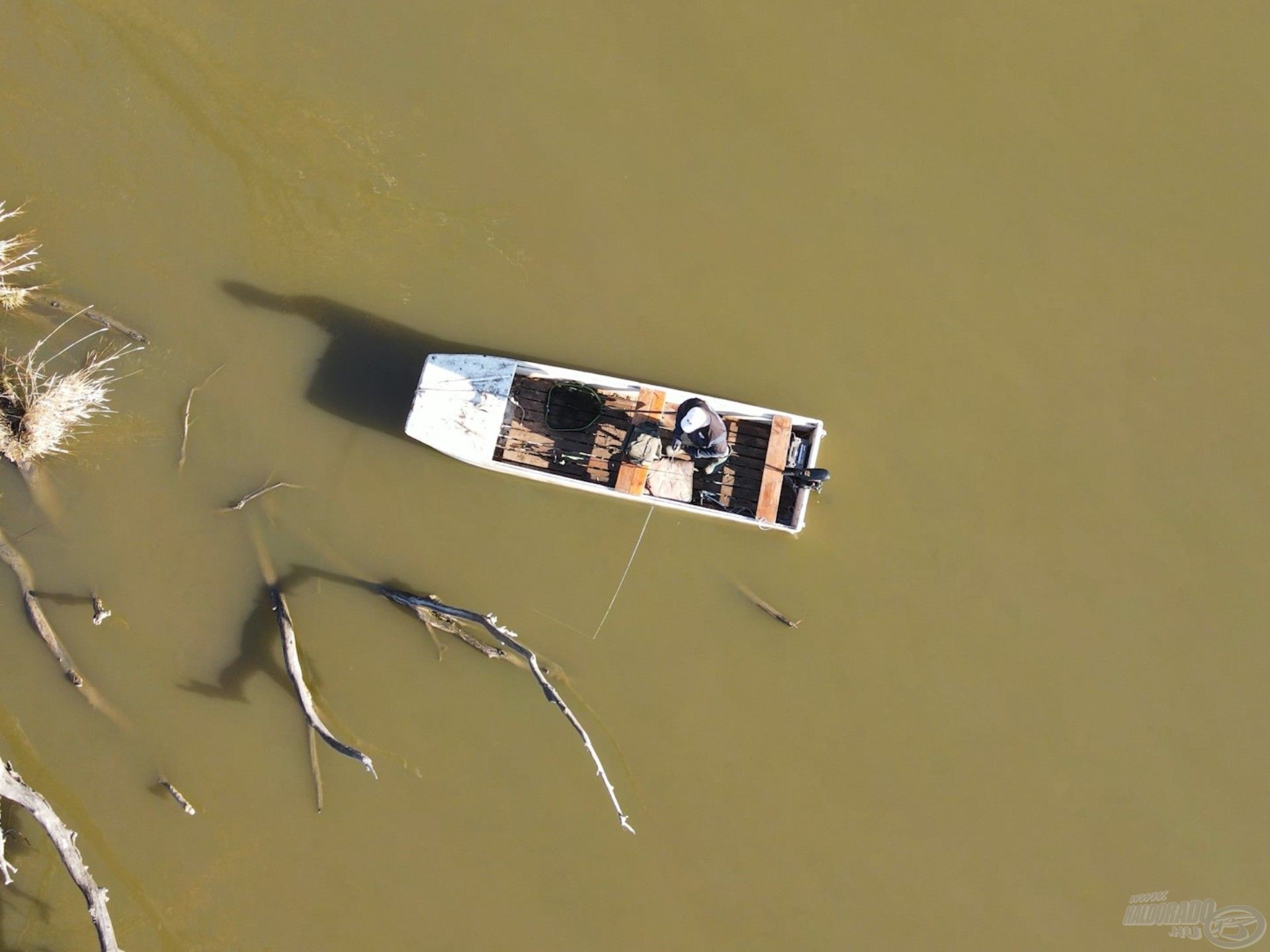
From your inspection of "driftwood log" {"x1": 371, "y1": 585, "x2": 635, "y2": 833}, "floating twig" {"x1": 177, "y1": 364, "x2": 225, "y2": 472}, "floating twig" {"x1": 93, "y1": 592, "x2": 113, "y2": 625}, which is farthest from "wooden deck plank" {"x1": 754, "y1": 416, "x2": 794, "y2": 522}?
"floating twig" {"x1": 93, "y1": 592, "x2": 113, "y2": 625}

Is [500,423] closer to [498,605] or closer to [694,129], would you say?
[498,605]

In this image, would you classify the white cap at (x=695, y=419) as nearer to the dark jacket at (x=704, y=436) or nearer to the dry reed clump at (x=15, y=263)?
the dark jacket at (x=704, y=436)

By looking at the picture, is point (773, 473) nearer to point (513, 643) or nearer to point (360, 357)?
point (513, 643)

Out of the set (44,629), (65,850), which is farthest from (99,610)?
(65,850)

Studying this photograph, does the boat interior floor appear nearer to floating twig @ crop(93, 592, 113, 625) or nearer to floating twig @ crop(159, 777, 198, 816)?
floating twig @ crop(93, 592, 113, 625)

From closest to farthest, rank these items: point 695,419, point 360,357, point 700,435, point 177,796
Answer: point 695,419 → point 700,435 → point 177,796 → point 360,357

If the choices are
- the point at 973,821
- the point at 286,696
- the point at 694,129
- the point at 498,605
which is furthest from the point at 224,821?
the point at 694,129
